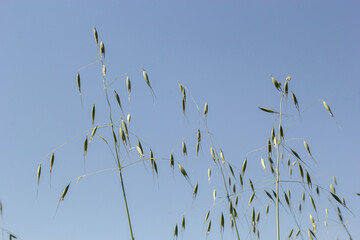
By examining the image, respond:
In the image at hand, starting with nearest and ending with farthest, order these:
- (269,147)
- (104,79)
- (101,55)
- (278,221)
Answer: (278,221)
(104,79)
(101,55)
(269,147)

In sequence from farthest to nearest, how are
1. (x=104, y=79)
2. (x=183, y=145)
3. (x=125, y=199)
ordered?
1. (x=183, y=145)
2. (x=104, y=79)
3. (x=125, y=199)

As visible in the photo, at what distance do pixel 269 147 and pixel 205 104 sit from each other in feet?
1.57

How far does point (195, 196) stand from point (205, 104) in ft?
1.89

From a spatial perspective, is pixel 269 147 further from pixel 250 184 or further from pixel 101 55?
pixel 101 55

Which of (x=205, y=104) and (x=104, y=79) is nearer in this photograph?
(x=104, y=79)

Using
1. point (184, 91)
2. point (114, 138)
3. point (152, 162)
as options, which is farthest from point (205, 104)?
point (114, 138)

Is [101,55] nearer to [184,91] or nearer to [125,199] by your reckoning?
[184,91]

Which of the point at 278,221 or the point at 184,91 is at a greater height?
the point at 184,91

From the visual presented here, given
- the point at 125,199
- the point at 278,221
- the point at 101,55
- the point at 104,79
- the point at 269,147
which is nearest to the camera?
the point at 125,199

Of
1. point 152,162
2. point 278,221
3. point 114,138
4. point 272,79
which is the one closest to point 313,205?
point 278,221

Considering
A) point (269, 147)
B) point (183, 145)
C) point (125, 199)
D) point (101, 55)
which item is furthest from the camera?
point (183, 145)

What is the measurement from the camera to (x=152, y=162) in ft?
6.86

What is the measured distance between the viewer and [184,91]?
8.33 ft

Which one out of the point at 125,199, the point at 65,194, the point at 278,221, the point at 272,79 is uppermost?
the point at 272,79
